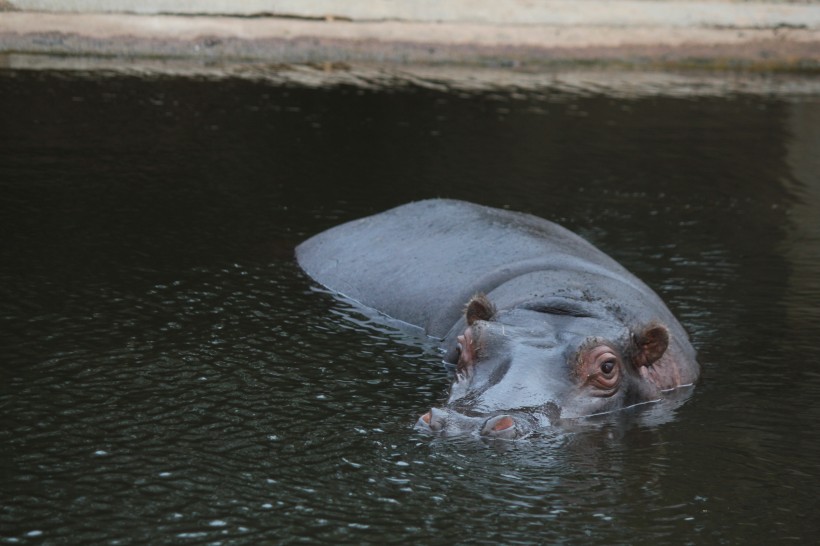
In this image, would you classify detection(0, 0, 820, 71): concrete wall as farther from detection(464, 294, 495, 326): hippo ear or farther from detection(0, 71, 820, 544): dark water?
detection(464, 294, 495, 326): hippo ear

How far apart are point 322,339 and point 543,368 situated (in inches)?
77.6

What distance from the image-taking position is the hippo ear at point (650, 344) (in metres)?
7.25

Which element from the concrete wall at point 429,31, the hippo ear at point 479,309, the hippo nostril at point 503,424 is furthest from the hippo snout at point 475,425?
the concrete wall at point 429,31

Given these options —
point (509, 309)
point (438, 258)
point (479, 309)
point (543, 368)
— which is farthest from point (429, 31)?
point (543, 368)

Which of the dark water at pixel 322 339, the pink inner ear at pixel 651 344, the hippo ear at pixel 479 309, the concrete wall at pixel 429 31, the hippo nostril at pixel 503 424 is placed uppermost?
the concrete wall at pixel 429 31

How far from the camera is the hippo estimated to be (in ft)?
22.2

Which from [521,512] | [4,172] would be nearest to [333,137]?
[4,172]

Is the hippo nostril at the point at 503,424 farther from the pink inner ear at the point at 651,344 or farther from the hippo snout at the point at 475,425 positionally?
the pink inner ear at the point at 651,344

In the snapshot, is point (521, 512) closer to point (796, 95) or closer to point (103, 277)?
point (103, 277)

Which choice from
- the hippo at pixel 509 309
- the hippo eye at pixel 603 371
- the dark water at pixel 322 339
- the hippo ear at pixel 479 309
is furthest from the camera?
the hippo ear at pixel 479 309

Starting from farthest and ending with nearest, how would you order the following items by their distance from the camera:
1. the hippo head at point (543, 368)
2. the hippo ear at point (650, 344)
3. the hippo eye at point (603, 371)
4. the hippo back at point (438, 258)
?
1. the hippo back at point (438, 258)
2. the hippo ear at point (650, 344)
3. the hippo eye at point (603, 371)
4. the hippo head at point (543, 368)

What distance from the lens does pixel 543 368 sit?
22.6 ft

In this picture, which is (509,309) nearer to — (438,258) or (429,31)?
(438,258)

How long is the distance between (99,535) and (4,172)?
25.0 feet
